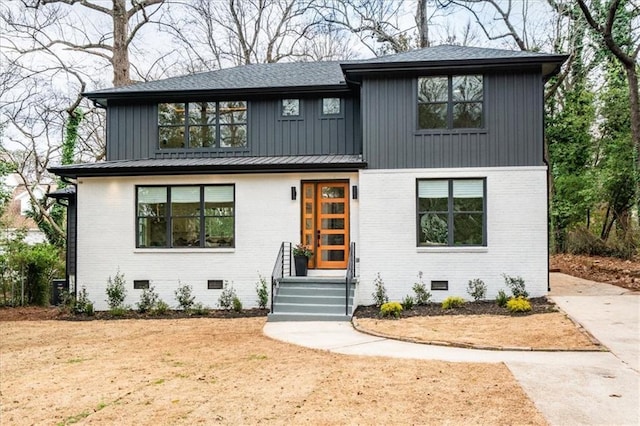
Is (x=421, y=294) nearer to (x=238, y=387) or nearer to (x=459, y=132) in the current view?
(x=459, y=132)

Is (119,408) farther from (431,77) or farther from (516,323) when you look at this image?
(431,77)

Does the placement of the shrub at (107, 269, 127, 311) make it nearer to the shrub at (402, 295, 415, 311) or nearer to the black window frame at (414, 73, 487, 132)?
the shrub at (402, 295, 415, 311)

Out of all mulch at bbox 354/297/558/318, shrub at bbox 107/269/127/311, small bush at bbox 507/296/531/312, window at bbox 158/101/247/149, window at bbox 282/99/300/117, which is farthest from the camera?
window at bbox 158/101/247/149

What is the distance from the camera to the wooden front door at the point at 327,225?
539 inches

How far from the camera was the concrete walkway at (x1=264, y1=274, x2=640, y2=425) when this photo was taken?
534 centimetres

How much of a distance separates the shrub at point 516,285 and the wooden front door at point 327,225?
3787 millimetres

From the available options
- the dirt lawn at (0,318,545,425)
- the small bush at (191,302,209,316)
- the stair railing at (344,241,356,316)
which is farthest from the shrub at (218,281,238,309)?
the dirt lawn at (0,318,545,425)

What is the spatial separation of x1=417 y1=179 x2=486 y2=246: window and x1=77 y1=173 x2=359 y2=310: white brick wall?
166 centimetres

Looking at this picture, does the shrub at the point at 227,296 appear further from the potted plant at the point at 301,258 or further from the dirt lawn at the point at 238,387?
the dirt lawn at the point at 238,387

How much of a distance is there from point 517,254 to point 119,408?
9.49 m

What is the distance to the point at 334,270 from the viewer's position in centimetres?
1360

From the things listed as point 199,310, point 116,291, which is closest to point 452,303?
point 199,310

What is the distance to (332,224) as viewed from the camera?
45.1ft

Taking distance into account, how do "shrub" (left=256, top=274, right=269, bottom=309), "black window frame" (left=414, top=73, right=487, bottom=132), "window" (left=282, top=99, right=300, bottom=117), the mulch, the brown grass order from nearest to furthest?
the brown grass → the mulch → "black window frame" (left=414, top=73, right=487, bottom=132) → "shrub" (left=256, top=274, right=269, bottom=309) → "window" (left=282, top=99, right=300, bottom=117)
